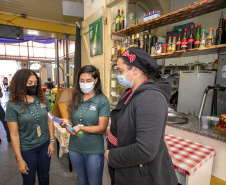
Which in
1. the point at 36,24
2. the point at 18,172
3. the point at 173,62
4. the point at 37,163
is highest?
the point at 36,24

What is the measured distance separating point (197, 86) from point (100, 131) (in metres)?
3.51

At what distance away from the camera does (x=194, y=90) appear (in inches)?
155

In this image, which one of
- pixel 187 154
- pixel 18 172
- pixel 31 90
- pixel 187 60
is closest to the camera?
pixel 187 154

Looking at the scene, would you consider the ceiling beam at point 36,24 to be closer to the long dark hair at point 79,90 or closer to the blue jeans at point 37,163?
the long dark hair at point 79,90

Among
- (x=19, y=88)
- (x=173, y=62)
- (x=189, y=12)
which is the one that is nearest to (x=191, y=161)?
(x=189, y=12)

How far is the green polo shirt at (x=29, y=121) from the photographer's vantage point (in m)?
1.42

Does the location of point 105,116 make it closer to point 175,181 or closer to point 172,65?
point 175,181

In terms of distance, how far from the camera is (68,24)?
18.7ft

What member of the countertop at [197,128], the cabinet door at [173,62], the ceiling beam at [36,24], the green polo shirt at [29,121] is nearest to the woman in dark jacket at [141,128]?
the countertop at [197,128]

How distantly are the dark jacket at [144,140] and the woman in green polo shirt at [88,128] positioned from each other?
53 centimetres

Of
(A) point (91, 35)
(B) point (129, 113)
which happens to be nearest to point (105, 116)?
(B) point (129, 113)

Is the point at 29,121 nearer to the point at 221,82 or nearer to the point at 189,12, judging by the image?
the point at 189,12

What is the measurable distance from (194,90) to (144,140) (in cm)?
386

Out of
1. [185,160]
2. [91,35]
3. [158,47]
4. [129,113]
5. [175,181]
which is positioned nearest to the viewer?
[129,113]
